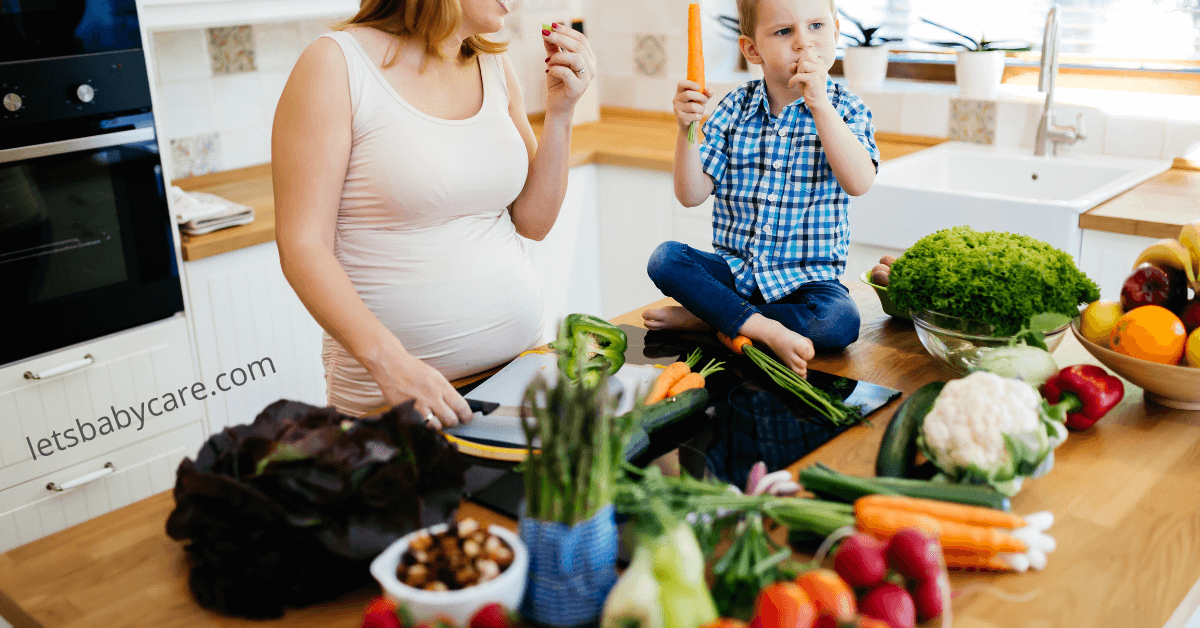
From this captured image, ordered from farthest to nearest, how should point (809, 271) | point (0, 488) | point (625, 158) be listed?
point (625, 158) < point (0, 488) < point (809, 271)

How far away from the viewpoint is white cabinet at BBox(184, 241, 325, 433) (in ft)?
7.61

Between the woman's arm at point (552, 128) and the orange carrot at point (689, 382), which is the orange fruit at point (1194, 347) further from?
the woman's arm at point (552, 128)

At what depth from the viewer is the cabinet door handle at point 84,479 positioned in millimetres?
2152

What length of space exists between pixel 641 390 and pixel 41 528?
1614 mm

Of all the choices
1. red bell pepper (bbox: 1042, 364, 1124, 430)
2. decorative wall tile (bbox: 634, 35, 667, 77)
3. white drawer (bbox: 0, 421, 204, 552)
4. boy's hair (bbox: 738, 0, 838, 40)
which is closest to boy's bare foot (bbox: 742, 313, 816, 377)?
red bell pepper (bbox: 1042, 364, 1124, 430)

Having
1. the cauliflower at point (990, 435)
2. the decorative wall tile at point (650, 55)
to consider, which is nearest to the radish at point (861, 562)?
the cauliflower at point (990, 435)

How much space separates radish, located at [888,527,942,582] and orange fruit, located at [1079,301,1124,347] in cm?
63

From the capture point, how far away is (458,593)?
74 centimetres

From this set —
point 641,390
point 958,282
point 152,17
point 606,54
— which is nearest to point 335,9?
point 152,17

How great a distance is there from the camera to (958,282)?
1260 mm

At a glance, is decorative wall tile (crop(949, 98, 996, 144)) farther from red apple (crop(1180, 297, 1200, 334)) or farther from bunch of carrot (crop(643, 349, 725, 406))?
bunch of carrot (crop(643, 349, 725, 406))

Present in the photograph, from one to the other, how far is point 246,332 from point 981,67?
2184mm

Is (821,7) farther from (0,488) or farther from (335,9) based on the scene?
(0,488)

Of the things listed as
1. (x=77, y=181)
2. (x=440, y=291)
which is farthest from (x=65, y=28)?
(x=440, y=291)
